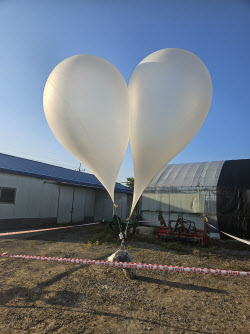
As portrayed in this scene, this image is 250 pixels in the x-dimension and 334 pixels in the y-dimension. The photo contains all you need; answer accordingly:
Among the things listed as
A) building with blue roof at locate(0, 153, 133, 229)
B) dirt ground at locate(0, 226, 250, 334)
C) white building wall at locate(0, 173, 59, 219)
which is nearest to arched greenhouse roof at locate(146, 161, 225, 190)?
building with blue roof at locate(0, 153, 133, 229)

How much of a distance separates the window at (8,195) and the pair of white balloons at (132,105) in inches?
383

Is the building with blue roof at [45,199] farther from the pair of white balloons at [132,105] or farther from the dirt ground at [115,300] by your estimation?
the pair of white balloons at [132,105]

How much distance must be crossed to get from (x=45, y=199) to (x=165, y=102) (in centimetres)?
1282

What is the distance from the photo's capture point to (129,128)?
443cm

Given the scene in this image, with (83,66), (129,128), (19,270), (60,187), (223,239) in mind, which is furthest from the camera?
(60,187)

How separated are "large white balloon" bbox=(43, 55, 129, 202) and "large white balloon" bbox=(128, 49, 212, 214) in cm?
33

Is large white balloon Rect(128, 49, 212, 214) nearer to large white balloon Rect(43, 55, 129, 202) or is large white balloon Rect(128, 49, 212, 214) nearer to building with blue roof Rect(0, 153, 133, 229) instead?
large white balloon Rect(43, 55, 129, 202)

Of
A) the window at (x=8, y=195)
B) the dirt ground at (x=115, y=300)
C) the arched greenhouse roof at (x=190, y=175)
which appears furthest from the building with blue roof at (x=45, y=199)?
the dirt ground at (x=115, y=300)

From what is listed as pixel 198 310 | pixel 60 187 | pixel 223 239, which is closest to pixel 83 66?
pixel 198 310

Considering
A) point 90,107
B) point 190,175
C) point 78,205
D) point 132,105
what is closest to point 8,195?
point 78,205

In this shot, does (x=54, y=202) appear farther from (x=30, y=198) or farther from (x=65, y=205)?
(x=30, y=198)

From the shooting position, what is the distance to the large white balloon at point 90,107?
405cm

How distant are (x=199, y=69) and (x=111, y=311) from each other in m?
4.70

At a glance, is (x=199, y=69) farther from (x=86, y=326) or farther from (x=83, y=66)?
(x=86, y=326)
